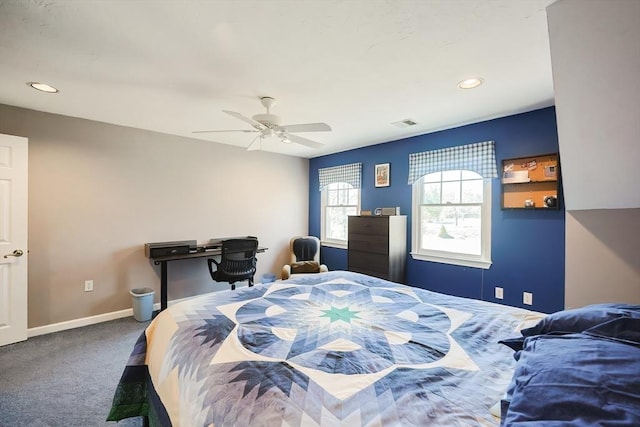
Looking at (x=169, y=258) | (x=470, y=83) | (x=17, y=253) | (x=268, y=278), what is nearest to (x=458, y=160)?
(x=470, y=83)

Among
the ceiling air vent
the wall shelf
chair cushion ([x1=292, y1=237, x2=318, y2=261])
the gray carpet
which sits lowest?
the gray carpet

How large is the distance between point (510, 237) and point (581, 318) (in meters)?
2.30

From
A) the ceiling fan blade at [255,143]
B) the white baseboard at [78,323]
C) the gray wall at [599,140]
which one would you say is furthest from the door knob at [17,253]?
the gray wall at [599,140]

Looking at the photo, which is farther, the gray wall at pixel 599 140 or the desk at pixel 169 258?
the desk at pixel 169 258

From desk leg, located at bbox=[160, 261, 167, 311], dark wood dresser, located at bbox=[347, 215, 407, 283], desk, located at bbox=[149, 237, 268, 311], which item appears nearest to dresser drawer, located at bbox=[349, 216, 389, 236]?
dark wood dresser, located at bbox=[347, 215, 407, 283]

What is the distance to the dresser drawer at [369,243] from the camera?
3838 mm

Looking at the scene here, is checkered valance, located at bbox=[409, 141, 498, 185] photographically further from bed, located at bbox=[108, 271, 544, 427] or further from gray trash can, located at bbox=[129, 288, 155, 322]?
gray trash can, located at bbox=[129, 288, 155, 322]

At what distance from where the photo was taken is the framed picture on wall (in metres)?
4.27

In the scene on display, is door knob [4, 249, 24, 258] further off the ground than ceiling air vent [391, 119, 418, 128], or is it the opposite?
ceiling air vent [391, 119, 418, 128]

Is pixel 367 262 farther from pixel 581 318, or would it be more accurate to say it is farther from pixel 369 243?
pixel 581 318

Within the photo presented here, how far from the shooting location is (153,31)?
167cm

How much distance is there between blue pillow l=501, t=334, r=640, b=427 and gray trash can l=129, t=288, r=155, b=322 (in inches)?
147

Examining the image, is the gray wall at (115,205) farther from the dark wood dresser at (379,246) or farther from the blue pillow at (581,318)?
the blue pillow at (581,318)

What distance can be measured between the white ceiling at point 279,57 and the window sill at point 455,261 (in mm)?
1693
